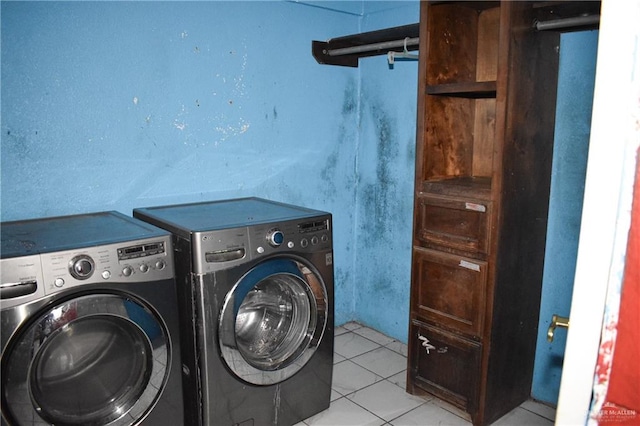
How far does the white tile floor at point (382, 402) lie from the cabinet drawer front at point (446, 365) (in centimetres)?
9

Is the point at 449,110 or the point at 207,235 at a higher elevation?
the point at 449,110

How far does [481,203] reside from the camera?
7.13ft

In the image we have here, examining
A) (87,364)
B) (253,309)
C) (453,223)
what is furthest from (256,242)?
(453,223)

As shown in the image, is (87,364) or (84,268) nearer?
(84,268)

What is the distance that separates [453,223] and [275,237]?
86 cm

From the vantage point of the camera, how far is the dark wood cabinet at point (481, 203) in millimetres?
2131

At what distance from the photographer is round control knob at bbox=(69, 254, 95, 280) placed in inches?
66.1

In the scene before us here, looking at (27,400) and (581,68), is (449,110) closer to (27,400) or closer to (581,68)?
(581,68)

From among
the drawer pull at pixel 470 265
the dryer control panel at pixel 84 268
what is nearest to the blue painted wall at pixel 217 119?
the dryer control panel at pixel 84 268

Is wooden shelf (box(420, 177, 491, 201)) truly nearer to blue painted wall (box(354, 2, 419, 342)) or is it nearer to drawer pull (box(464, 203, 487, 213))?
drawer pull (box(464, 203, 487, 213))

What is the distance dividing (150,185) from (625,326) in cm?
230

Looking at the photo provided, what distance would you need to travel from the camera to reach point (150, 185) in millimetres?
2541

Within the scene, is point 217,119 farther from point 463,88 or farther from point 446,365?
point 446,365

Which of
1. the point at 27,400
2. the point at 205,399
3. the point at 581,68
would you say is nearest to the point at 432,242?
the point at 581,68
